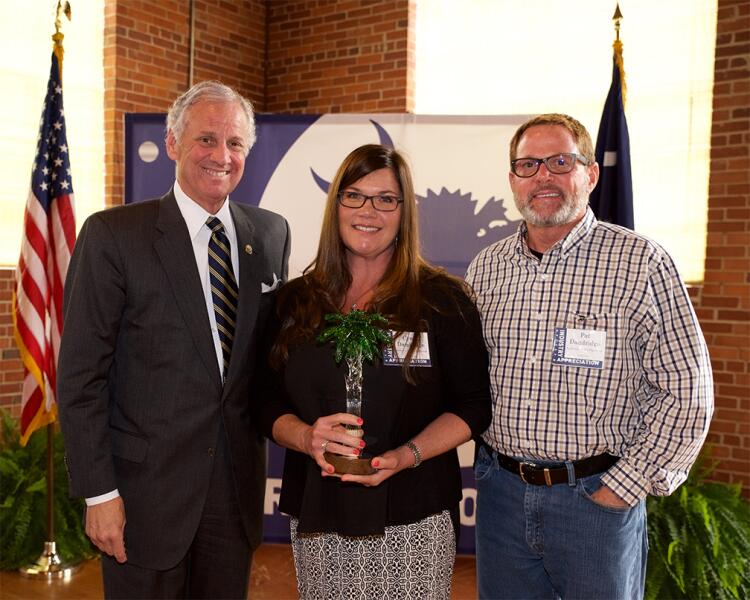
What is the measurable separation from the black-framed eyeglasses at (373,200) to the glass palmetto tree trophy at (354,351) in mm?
339

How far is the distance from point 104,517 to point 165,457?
23 centimetres

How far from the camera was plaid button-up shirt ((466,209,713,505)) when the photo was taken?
2.17m

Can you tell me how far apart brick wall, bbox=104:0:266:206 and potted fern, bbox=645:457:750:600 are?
14.2ft

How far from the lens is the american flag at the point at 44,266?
4.18m

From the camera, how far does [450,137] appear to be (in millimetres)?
4297

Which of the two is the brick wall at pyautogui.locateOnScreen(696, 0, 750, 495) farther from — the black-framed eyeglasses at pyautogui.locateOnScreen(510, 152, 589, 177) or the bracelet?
the bracelet

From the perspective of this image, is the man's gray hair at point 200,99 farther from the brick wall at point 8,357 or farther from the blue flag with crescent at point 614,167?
the brick wall at point 8,357

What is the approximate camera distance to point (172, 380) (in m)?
2.21

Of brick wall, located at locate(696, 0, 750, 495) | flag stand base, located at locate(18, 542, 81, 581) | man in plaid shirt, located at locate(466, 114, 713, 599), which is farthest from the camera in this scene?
brick wall, located at locate(696, 0, 750, 495)

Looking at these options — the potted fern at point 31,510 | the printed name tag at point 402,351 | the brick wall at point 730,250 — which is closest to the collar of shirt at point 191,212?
the printed name tag at point 402,351

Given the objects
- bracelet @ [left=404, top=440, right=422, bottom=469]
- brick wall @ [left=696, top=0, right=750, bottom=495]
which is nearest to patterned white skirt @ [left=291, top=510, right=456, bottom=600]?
bracelet @ [left=404, top=440, right=422, bottom=469]

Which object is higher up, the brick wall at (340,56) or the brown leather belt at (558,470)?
the brick wall at (340,56)

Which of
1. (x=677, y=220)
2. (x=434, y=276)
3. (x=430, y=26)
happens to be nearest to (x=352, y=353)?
(x=434, y=276)

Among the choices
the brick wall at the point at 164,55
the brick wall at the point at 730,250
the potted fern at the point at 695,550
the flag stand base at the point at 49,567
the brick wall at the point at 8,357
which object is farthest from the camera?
the brick wall at the point at 164,55
